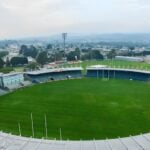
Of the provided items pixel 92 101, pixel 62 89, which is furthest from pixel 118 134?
pixel 62 89

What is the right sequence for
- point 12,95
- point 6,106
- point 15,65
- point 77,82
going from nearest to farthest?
point 6,106
point 12,95
point 77,82
point 15,65

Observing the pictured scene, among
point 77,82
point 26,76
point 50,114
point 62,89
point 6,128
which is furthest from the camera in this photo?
point 26,76

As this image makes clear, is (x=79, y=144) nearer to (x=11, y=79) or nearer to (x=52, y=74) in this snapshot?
(x=11, y=79)

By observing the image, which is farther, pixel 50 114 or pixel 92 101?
pixel 92 101

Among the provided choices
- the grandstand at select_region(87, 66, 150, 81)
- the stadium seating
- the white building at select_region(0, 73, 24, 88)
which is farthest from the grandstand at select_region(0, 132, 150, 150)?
the grandstand at select_region(87, 66, 150, 81)

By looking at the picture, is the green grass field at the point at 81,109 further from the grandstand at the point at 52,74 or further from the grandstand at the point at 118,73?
the grandstand at the point at 52,74

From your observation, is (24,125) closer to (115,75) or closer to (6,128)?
(6,128)
